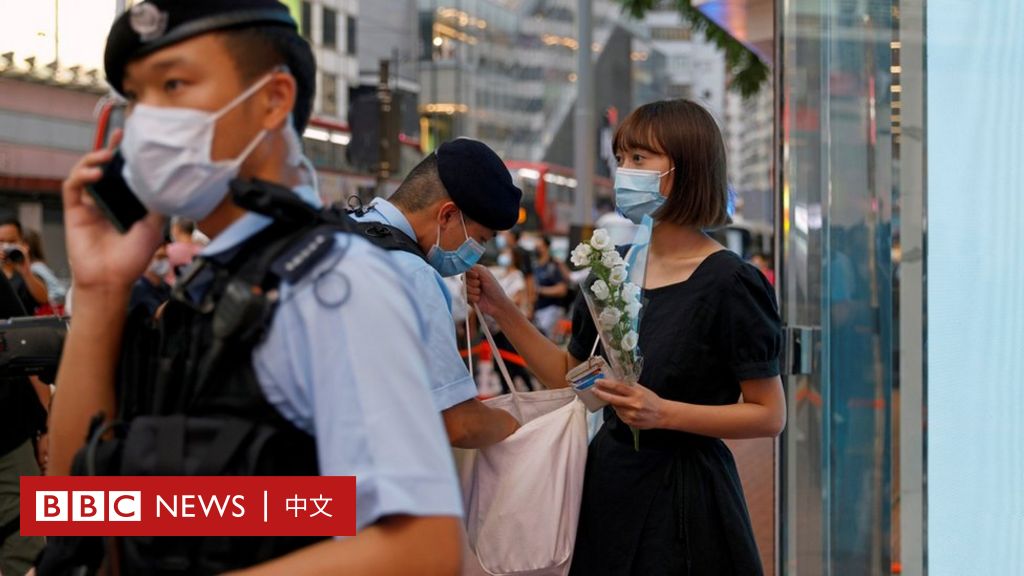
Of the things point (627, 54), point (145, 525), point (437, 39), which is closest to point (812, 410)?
point (145, 525)

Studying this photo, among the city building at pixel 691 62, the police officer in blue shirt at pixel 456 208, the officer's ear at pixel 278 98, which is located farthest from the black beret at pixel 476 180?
the city building at pixel 691 62

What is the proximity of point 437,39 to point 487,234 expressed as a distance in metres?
47.5

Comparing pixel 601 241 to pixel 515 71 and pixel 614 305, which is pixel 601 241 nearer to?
pixel 614 305

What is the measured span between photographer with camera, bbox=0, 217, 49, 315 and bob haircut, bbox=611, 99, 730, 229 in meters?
5.46

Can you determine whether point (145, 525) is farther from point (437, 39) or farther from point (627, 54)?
point (627, 54)

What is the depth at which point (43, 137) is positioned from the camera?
92.8 ft

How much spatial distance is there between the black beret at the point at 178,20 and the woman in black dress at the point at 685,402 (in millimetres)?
1381

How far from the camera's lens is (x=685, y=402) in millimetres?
2850

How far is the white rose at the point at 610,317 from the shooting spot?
9.03ft

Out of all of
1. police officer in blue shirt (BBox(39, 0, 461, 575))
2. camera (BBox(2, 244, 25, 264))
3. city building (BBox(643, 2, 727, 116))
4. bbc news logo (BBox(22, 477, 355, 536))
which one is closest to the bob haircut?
police officer in blue shirt (BBox(39, 0, 461, 575))

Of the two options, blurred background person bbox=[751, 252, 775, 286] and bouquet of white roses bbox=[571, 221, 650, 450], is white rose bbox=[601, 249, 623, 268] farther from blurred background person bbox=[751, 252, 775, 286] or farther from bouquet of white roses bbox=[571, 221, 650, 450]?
blurred background person bbox=[751, 252, 775, 286]

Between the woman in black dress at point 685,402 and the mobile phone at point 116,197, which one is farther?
the woman in black dress at point 685,402

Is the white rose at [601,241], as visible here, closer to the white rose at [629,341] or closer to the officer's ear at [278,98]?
the white rose at [629,341]

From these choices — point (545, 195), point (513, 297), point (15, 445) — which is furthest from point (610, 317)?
point (545, 195)
